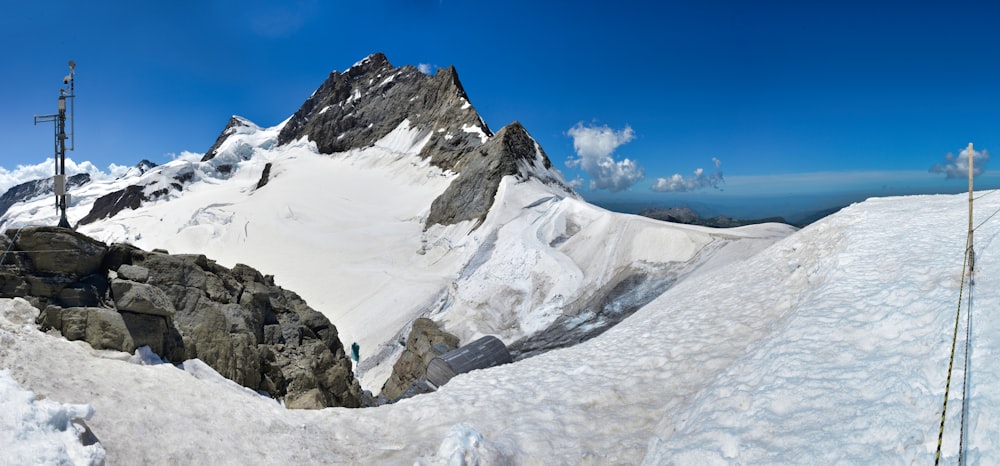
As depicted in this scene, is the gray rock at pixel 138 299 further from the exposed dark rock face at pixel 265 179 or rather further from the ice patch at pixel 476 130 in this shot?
the exposed dark rock face at pixel 265 179

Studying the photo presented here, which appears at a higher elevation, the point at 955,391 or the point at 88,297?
the point at 88,297

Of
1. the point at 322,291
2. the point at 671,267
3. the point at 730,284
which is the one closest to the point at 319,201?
the point at 322,291

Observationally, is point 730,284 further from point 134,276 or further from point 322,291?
point 322,291

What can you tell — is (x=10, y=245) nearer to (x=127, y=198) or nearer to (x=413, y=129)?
(x=413, y=129)

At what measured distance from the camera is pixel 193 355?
8.99 meters

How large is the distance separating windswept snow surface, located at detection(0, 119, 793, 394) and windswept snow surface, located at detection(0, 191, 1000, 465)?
9.50m

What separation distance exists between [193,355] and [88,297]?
6.46 feet

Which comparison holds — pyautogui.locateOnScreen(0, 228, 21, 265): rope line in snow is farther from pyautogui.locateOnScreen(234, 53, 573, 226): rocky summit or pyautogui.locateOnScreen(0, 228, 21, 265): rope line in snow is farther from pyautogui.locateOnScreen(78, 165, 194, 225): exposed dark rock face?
pyautogui.locateOnScreen(78, 165, 194, 225): exposed dark rock face

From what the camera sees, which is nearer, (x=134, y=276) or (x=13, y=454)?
Result: (x=13, y=454)

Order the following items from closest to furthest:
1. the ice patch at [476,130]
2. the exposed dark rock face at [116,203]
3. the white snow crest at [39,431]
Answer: the white snow crest at [39,431], the ice patch at [476,130], the exposed dark rock face at [116,203]

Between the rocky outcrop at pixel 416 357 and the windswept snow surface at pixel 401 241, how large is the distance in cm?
230

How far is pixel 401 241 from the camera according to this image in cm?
4281

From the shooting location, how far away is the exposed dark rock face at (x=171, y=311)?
775 centimetres

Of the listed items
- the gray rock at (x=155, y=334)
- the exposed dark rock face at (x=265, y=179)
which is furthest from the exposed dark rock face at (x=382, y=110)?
the gray rock at (x=155, y=334)
